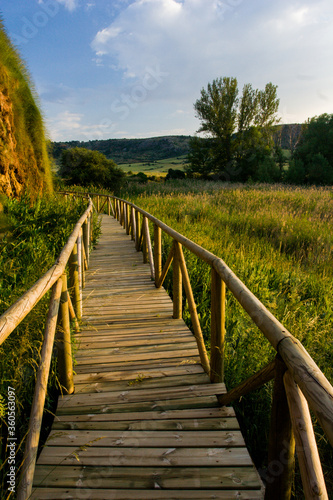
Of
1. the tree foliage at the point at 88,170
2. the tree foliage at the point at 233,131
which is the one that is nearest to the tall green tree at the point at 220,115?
the tree foliage at the point at 233,131

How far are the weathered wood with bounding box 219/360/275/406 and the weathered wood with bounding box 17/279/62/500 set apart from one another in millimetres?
1049

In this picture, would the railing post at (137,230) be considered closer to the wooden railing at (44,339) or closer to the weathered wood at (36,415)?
the wooden railing at (44,339)

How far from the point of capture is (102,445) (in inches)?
65.1

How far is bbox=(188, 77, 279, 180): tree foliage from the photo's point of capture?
31109mm

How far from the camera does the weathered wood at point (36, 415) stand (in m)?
1.30

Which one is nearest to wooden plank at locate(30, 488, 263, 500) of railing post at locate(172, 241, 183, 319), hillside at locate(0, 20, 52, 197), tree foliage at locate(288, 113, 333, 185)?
railing post at locate(172, 241, 183, 319)

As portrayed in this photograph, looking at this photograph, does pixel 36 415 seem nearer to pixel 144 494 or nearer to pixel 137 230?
pixel 144 494

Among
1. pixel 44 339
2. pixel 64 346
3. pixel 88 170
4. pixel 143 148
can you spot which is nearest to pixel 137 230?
pixel 64 346

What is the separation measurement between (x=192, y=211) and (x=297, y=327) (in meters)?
7.99

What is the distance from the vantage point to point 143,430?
1.77 m

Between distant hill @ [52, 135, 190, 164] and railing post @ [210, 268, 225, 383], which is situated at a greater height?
distant hill @ [52, 135, 190, 164]

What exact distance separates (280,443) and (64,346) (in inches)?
58.8

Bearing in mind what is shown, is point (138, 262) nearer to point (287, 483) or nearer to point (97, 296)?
point (97, 296)

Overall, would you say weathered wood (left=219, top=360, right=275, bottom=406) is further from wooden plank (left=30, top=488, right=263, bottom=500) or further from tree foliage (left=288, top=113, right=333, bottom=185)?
tree foliage (left=288, top=113, right=333, bottom=185)
